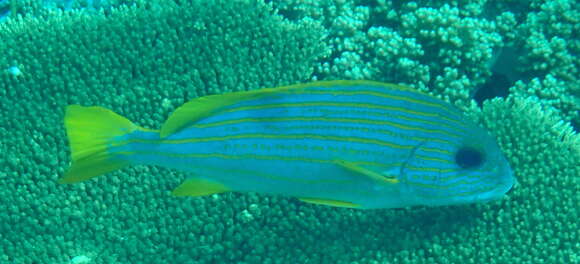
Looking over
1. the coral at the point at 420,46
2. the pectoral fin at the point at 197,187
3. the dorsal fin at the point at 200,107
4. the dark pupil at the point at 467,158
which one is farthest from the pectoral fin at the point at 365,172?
the coral at the point at 420,46

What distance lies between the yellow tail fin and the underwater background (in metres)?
1.17

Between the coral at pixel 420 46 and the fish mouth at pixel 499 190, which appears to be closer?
the fish mouth at pixel 499 190

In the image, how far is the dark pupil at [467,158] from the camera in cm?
207

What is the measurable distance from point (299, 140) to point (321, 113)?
0.14 m

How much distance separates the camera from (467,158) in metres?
2.08

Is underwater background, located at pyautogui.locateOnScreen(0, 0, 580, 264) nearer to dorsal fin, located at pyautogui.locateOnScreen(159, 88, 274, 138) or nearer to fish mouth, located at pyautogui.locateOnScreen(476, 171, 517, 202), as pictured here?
fish mouth, located at pyautogui.locateOnScreen(476, 171, 517, 202)

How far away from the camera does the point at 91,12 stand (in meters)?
4.17

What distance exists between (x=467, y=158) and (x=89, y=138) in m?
1.55

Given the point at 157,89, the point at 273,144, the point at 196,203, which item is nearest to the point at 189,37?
the point at 157,89

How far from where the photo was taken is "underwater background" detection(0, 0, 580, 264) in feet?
9.37

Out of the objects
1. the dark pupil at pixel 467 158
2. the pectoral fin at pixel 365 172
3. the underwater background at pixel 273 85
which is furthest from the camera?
the underwater background at pixel 273 85

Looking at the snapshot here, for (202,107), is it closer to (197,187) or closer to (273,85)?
(197,187)

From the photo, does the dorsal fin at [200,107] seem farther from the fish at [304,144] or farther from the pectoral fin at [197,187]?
the pectoral fin at [197,187]

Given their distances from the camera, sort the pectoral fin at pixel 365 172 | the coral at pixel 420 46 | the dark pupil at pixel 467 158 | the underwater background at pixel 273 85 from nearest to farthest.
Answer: the pectoral fin at pixel 365 172 → the dark pupil at pixel 467 158 → the underwater background at pixel 273 85 → the coral at pixel 420 46
